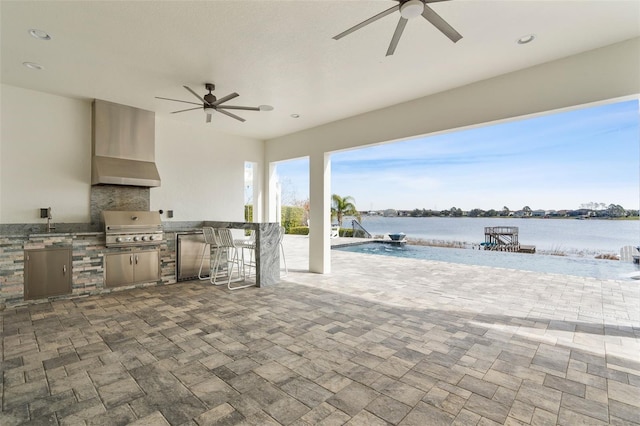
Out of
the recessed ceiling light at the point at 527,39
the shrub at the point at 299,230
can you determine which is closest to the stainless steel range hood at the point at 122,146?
the recessed ceiling light at the point at 527,39

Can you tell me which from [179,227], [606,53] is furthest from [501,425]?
[179,227]

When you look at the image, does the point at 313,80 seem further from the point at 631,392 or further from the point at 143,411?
the point at 631,392

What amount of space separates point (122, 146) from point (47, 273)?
88.1 inches

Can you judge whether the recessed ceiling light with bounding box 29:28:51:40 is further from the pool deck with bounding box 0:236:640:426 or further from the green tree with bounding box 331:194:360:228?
the green tree with bounding box 331:194:360:228

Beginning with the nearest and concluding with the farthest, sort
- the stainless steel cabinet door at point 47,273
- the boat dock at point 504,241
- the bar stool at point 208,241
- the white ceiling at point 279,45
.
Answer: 1. the white ceiling at point 279,45
2. the stainless steel cabinet door at point 47,273
3. the bar stool at point 208,241
4. the boat dock at point 504,241

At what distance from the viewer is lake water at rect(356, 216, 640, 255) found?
941cm

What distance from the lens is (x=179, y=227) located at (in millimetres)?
6016

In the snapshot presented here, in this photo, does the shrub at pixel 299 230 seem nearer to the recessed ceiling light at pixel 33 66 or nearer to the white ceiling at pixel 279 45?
the white ceiling at pixel 279 45

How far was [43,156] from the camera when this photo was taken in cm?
455

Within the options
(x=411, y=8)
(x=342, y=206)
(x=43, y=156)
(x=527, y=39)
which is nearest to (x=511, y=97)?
(x=527, y=39)

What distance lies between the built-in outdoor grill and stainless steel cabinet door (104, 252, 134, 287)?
0.68ft

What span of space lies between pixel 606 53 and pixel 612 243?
355 inches

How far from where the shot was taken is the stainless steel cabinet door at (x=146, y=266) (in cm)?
496

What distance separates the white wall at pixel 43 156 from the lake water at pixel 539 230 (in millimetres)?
11939
